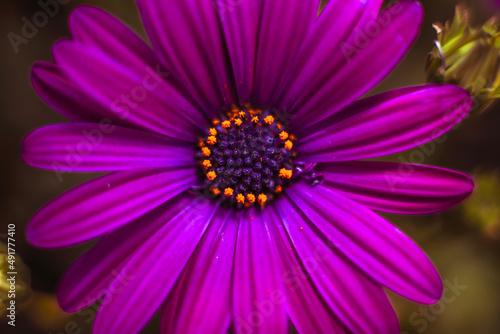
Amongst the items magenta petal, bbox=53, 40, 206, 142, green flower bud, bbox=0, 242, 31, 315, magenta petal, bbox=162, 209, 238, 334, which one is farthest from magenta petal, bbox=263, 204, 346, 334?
green flower bud, bbox=0, 242, 31, 315

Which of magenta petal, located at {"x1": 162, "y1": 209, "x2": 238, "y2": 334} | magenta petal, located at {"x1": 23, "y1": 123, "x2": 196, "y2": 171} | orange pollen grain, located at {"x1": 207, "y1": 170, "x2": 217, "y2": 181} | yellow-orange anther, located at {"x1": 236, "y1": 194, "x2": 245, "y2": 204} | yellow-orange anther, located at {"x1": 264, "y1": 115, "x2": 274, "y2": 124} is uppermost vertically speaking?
magenta petal, located at {"x1": 23, "y1": 123, "x2": 196, "y2": 171}

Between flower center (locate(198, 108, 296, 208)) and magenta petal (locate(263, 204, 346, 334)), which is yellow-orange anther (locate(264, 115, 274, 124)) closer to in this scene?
flower center (locate(198, 108, 296, 208))

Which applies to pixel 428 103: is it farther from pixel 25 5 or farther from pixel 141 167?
pixel 25 5
